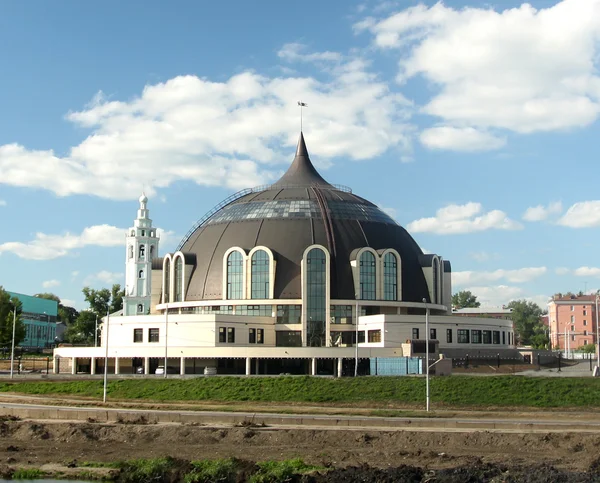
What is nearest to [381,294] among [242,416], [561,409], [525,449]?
[561,409]

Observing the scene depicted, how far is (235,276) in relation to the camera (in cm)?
9262

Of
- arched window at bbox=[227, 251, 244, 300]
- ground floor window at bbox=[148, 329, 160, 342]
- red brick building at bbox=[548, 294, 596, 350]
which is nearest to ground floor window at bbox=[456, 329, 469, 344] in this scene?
arched window at bbox=[227, 251, 244, 300]

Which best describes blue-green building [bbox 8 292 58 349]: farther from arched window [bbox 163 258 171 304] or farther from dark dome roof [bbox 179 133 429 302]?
dark dome roof [bbox 179 133 429 302]

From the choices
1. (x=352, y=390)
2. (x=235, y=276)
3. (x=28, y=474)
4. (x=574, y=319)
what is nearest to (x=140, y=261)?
(x=235, y=276)

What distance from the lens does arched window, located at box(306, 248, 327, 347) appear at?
90000 mm

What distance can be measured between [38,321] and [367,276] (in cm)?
8480

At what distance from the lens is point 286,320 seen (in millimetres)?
91000

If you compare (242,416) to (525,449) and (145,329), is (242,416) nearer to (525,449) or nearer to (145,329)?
(525,449)

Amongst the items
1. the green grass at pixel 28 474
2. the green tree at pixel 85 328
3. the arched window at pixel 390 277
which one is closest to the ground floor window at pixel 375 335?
the arched window at pixel 390 277

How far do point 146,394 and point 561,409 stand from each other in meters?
30.9

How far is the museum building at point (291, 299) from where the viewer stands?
3369 inches

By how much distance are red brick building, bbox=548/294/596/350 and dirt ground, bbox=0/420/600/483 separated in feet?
431

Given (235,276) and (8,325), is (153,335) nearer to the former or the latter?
(235,276)

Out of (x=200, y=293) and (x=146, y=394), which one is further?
(x=200, y=293)
